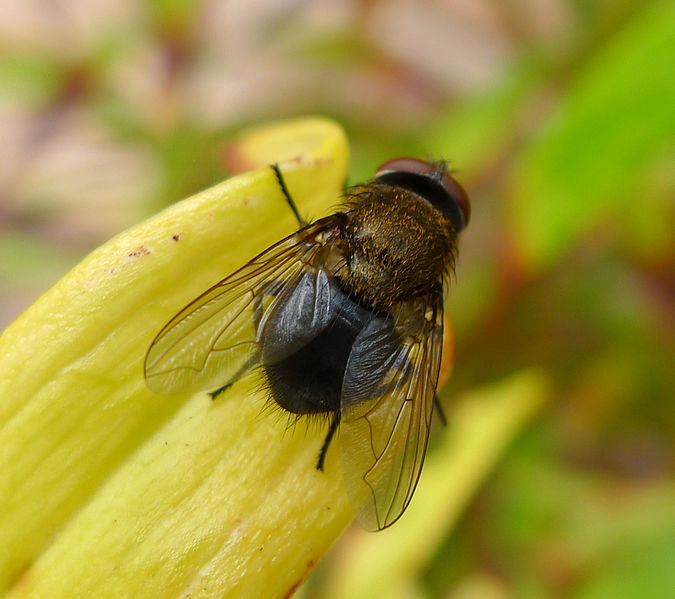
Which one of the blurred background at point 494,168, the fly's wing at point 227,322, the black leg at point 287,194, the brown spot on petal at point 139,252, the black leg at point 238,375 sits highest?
the brown spot on petal at point 139,252

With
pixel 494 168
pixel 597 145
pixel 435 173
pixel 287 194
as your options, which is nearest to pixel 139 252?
pixel 287 194

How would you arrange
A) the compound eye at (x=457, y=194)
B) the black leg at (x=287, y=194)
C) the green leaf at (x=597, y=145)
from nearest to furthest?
the black leg at (x=287, y=194) → the compound eye at (x=457, y=194) → the green leaf at (x=597, y=145)

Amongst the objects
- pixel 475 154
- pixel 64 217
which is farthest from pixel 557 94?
pixel 64 217

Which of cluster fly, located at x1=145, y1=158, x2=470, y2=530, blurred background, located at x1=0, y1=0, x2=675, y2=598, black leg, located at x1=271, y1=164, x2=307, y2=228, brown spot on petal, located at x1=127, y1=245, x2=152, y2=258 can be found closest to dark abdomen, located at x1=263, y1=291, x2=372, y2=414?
cluster fly, located at x1=145, y1=158, x2=470, y2=530

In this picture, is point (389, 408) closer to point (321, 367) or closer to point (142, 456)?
point (321, 367)

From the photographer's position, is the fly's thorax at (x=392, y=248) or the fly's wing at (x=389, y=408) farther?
→ the fly's thorax at (x=392, y=248)

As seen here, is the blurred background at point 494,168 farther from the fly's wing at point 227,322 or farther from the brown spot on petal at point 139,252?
the brown spot on petal at point 139,252

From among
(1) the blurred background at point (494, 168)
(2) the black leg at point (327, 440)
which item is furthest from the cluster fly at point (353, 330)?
(1) the blurred background at point (494, 168)

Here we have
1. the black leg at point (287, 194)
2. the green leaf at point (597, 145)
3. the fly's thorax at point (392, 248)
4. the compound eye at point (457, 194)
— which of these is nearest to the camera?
the black leg at point (287, 194)
